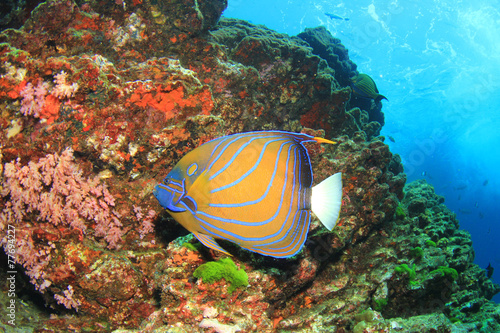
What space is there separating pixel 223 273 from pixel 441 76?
42734 millimetres

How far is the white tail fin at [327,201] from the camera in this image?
1133 mm

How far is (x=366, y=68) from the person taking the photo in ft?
124

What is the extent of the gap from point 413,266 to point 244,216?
4187mm

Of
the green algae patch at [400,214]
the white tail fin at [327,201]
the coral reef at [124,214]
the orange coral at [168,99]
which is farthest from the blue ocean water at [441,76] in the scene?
the white tail fin at [327,201]

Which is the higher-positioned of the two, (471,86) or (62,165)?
(471,86)

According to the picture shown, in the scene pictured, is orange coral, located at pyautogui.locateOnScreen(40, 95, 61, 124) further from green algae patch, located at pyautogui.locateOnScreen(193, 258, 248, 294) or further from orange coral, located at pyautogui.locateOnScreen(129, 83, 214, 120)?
green algae patch, located at pyautogui.locateOnScreen(193, 258, 248, 294)

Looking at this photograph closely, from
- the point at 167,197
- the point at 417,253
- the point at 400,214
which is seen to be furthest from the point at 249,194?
the point at 400,214

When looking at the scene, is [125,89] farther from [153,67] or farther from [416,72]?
[416,72]

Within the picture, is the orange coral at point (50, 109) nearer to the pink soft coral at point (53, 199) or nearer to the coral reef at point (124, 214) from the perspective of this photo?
the coral reef at point (124, 214)

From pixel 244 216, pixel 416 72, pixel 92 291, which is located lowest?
pixel 92 291

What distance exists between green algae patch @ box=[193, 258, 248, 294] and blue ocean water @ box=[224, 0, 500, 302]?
31.9m

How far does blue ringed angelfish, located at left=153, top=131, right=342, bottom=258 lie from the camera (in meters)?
1.01

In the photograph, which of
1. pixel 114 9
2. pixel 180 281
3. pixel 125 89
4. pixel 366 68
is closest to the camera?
pixel 180 281

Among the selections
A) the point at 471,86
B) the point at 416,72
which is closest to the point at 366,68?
the point at 416,72
